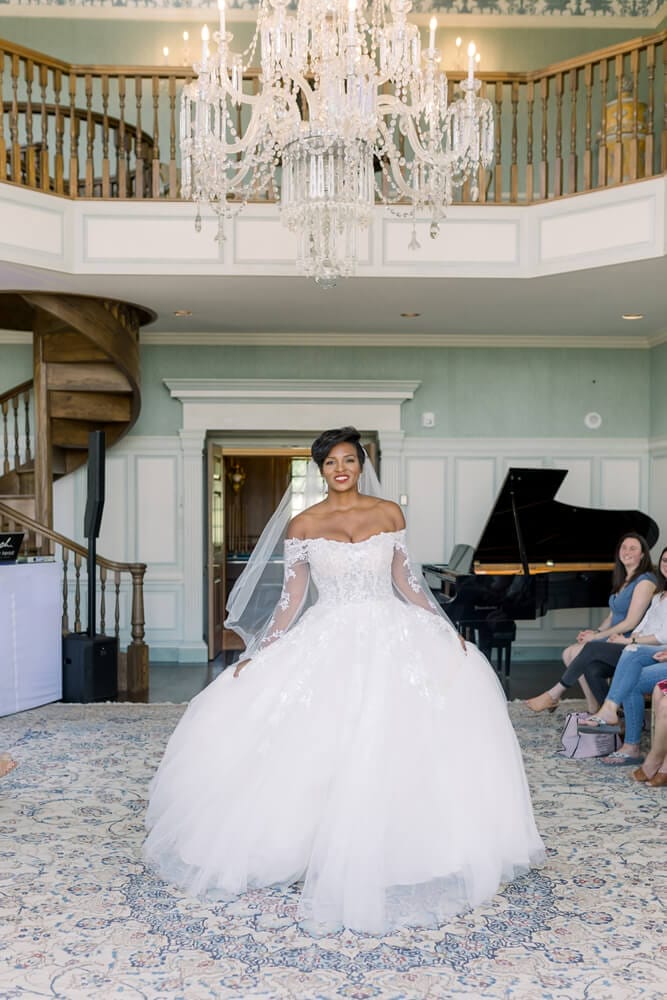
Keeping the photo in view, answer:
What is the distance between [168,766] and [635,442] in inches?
265

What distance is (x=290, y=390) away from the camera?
9.04 metres

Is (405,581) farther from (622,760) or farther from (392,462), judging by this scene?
(392,462)

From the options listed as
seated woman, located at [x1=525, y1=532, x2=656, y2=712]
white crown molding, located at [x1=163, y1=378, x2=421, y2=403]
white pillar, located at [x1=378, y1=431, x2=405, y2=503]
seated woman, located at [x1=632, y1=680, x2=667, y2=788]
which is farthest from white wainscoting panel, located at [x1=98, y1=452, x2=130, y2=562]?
seated woman, located at [x1=632, y1=680, x2=667, y2=788]

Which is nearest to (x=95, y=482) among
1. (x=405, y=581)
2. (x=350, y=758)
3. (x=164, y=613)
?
(x=164, y=613)

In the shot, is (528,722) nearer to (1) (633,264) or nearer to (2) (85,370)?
(1) (633,264)

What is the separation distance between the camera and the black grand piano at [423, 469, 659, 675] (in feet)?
24.0

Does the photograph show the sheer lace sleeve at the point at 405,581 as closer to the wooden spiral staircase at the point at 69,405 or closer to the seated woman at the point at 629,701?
the seated woman at the point at 629,701

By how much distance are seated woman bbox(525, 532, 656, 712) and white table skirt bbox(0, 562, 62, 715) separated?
336 cm

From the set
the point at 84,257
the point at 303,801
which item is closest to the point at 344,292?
the point at 84,257

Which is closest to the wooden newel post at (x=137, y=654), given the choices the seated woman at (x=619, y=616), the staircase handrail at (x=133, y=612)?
the staircase handrail at (x=133, y=612)

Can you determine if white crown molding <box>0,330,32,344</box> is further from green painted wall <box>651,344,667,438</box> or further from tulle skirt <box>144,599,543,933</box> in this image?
tulle skirt <box>144,599,543,933</box>

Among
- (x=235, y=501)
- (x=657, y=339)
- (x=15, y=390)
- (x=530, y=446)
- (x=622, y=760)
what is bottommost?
(x=622, y=760)

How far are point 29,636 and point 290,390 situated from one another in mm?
3497

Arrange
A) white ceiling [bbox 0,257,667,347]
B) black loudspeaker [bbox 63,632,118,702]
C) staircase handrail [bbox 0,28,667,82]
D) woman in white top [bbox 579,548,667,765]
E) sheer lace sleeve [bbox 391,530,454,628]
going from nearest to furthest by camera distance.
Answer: sheer lace sleeve [bbox 391,530,454,628] < woman in white top [bbox 579,548,667,765] < staircase handrail [bbox 0,28,667,82] < white ceiling [bbox 0,257,667,347] < black loudspeaker [bbox 63,632,118,702]
